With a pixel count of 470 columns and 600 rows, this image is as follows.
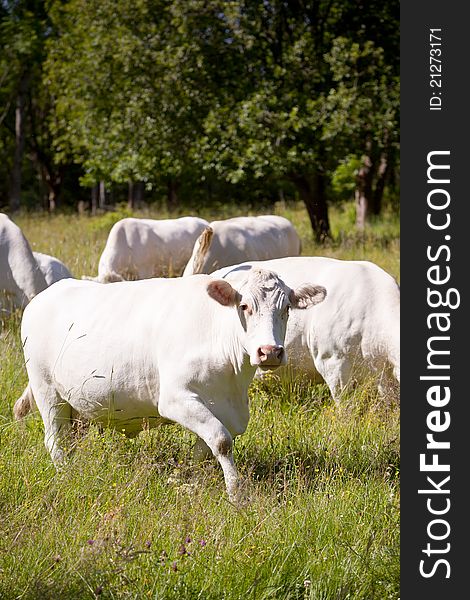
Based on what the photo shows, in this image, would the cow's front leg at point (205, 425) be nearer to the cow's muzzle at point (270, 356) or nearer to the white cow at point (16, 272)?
the cow's muzzle at point (270, 356)

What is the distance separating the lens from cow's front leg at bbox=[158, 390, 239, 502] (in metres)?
4.87

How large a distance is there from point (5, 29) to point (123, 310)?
979 inches

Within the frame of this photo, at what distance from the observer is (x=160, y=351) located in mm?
5195

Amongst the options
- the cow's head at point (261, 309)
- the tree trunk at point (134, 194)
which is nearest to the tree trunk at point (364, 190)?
the tree trunk at point (134, 194)

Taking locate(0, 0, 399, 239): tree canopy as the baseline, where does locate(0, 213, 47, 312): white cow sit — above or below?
below

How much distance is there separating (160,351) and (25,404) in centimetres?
151

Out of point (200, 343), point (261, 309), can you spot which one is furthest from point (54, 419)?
point (261, 309)

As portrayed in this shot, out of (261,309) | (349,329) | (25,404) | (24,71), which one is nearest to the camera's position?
(261,309)

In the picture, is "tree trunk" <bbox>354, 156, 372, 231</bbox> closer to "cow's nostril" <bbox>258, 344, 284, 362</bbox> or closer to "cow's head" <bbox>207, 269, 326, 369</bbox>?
"cow's head" <bbox>207, 269, 326, 369</bbox>

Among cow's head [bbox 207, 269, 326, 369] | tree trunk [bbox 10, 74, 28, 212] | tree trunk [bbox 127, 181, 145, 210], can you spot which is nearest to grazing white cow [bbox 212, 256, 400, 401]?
cow's head [bbox 207, 269, 326, 369]

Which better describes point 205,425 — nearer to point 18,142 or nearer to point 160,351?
point 160,351

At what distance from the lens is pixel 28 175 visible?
4778 centimetres

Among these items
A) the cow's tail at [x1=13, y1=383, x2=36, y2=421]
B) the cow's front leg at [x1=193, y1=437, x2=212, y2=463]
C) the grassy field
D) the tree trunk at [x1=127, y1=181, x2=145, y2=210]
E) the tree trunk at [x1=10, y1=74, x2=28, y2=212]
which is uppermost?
the tree trunk at [x1=10, y1=74, x2=28, y2=212]

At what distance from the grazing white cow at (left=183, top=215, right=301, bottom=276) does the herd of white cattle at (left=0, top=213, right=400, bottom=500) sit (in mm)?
4919
